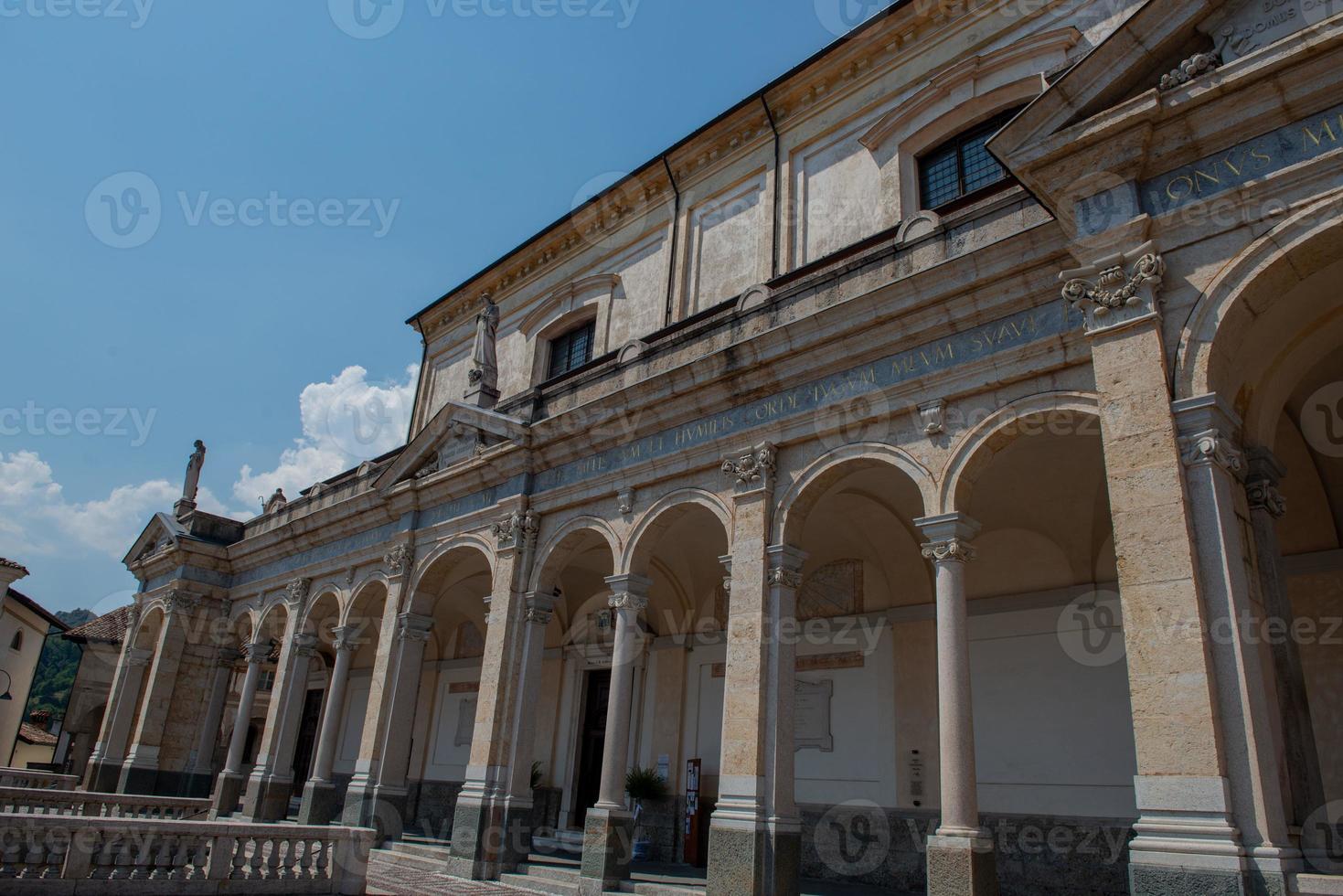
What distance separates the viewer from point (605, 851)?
36.3ft

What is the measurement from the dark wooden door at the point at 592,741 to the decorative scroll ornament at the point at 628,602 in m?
5.05

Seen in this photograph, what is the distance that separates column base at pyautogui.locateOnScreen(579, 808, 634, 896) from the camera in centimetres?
1096

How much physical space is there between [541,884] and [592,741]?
18.4ft

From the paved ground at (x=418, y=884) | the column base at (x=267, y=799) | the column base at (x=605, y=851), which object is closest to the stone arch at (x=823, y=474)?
the column base at (x=605, y=851)

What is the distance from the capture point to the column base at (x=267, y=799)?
18.0 m

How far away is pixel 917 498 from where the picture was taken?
1256cm

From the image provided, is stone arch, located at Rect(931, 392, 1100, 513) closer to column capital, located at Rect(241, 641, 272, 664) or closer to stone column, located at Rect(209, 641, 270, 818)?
stone column, located at Rect(209, 641, 270, 818)

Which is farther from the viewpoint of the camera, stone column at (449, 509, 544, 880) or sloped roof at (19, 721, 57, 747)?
sloped roof at (19, 721, 57, 747)

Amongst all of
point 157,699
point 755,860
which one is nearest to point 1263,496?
point 755,860

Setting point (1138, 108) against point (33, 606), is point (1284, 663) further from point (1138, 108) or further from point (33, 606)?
point (33, 606)

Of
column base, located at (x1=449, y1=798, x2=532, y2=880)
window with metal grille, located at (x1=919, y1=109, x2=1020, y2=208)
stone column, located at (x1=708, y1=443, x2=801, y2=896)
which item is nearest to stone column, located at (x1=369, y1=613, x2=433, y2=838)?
column base, located at (x1=449, y1=798, x2=532, y2=880)

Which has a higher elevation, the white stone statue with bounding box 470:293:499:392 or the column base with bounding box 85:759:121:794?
the white stone statue with bounding box 470:293:499:392

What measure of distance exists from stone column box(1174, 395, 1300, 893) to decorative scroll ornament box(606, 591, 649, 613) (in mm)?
7253

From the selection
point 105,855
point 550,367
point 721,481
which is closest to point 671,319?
point 550,367
